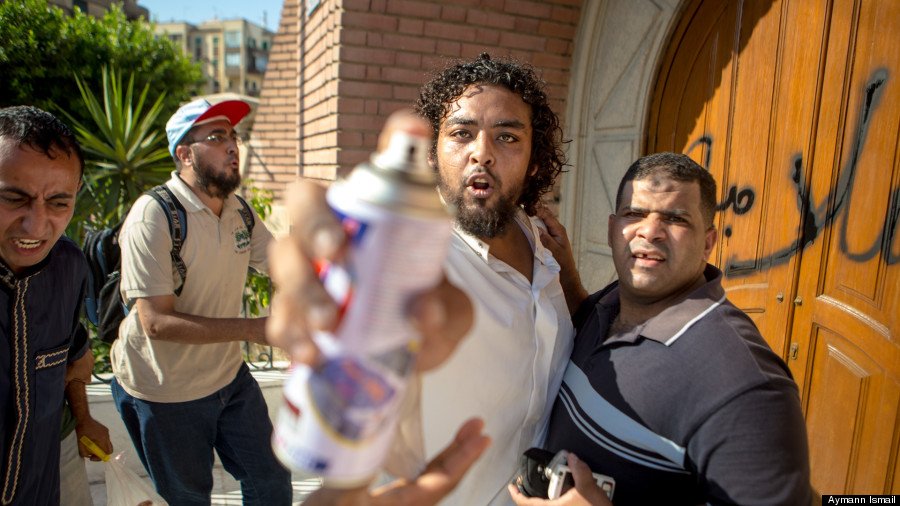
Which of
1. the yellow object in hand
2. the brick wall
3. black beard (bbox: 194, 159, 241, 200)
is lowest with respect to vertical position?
the yellow object in hand

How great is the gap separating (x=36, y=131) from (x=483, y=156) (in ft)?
4.73

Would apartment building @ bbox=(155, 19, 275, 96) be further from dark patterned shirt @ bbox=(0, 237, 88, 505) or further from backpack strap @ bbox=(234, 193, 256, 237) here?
dark patterned shirt @ bbox=(0, 237, 88, 505)

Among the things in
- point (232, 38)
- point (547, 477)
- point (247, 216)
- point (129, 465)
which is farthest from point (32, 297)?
point (232, 38)

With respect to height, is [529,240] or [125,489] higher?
[529,240]

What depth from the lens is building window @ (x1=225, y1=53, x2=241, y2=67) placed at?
61.3 metres

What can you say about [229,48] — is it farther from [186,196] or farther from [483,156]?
[483,156]

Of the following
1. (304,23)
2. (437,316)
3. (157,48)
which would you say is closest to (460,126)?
(437,316)

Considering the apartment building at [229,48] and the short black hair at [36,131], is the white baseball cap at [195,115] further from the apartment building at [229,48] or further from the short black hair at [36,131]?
the apartment building at [229,48]

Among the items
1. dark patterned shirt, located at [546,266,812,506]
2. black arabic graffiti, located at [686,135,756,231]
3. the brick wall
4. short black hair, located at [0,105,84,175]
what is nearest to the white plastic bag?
short black hair, located at [0,105,84,175]

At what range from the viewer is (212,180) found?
8.31ft

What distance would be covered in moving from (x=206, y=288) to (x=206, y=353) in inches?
12.0

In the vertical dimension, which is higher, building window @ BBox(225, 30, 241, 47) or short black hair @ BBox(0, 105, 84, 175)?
building window @ BBox(225, 30, 241, 47)

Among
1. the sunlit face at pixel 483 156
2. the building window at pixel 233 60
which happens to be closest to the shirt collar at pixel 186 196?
the sunlit face at pixel 483 156

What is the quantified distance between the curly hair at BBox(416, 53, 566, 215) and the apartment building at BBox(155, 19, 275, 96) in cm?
6261
